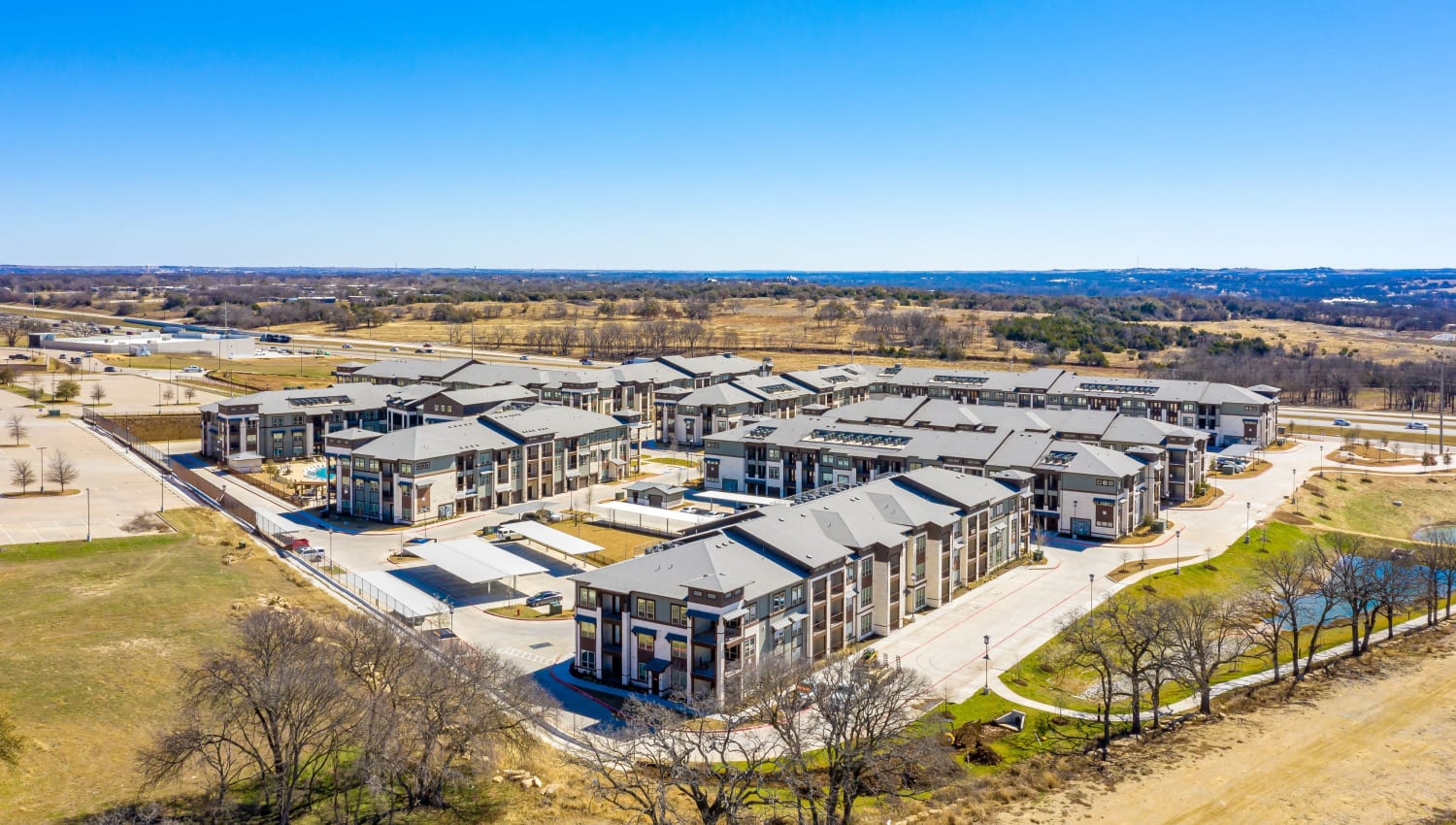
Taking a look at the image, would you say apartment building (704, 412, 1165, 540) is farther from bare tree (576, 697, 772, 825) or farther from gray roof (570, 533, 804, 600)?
bare tree (576, 697, 772, 825)

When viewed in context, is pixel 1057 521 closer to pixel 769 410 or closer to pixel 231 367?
pixel 769 410

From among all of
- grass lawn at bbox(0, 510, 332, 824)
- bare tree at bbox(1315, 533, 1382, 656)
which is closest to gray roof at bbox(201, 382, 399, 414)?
grass lawn at bbox(0, 510, 332, 824)

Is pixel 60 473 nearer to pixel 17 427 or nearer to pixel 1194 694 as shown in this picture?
pixel 17 427

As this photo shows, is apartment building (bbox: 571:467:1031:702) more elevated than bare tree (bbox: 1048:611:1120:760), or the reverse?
apartment building (bbox: 571:467:1031:702)

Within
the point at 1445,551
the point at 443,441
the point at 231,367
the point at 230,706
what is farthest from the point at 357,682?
the point at 231,367

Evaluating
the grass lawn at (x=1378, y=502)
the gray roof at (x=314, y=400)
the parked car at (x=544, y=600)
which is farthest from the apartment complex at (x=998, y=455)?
the gray roof at (x=314, y=400)

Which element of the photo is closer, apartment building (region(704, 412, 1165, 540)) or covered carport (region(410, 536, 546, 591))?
covered carport (region(410, 536, 546, 591))

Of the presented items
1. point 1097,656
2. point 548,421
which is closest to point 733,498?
point 548,421

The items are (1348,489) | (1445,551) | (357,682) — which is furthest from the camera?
(1348,489)
